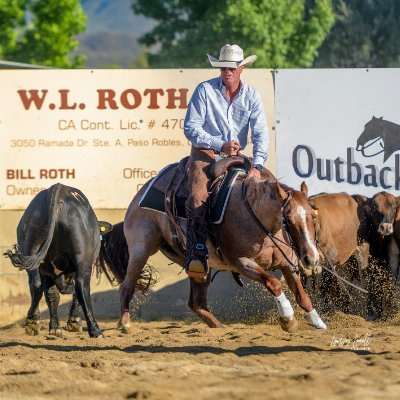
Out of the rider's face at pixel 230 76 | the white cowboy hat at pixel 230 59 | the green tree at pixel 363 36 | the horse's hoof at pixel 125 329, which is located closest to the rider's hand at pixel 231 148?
the rider's face at pixel 230 76

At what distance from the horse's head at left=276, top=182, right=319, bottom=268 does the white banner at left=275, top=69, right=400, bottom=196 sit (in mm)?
3903

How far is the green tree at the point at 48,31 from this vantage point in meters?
34.1

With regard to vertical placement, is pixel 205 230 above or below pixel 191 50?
below

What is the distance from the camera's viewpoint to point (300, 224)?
10.5 m

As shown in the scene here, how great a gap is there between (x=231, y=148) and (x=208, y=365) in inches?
116

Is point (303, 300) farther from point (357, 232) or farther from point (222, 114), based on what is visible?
point (357, 232)

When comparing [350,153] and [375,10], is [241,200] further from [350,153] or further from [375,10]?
[375,10]

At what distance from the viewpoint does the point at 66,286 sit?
13.0m

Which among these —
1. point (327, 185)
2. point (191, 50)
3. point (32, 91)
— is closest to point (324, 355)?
point (327, 185)

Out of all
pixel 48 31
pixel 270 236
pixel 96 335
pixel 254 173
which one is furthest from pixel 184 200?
pixel 48 31

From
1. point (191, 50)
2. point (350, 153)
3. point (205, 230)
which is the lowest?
point (205, 230)

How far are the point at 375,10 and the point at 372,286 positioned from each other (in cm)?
3418

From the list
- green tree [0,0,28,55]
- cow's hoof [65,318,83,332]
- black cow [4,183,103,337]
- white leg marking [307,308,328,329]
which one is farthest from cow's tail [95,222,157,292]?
green tree [0,0,28,55]

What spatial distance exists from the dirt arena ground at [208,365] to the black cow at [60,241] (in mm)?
432
